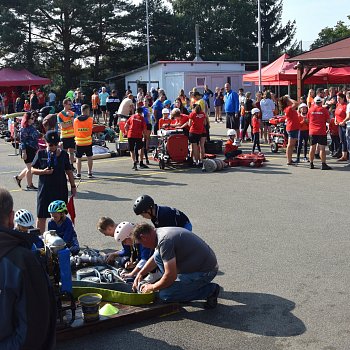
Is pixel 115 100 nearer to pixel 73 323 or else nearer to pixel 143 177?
pixel 143 177

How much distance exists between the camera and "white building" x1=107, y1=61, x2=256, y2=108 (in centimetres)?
3853

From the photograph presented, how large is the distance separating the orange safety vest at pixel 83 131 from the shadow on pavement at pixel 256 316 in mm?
8418

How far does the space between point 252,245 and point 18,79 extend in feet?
115

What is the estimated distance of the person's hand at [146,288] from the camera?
6.31m

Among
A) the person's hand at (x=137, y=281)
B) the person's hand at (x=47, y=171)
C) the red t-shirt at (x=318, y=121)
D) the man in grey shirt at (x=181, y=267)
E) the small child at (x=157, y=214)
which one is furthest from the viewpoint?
the red t-shirt at (x=318, y=121)

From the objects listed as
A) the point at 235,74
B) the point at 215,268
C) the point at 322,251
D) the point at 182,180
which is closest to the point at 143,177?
the point at 182,180

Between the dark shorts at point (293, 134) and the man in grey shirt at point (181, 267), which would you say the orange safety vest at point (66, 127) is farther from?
the man in grey shirt at point (181, 267)

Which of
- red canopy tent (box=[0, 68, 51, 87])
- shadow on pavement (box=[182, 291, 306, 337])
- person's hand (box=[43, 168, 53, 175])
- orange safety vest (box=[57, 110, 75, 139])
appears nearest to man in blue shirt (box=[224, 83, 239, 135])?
orange safety vest (box=[57, 110, 75, 139])

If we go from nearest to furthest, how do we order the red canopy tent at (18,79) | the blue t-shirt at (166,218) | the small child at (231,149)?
the blue t-shirt at (166,218), the small child at (231,149), the red canopy tent at (18,79)

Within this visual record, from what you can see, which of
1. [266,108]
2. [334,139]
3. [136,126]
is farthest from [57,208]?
[266,108]

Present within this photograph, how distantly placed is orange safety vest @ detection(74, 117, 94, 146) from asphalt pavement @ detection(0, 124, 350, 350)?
41.3 inches

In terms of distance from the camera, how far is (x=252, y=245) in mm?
8719

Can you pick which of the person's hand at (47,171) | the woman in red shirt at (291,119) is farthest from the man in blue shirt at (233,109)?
the person's hand at (47,171)

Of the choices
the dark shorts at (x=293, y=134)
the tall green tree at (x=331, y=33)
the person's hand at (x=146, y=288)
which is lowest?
the person's hand at (x=146, y=288)
